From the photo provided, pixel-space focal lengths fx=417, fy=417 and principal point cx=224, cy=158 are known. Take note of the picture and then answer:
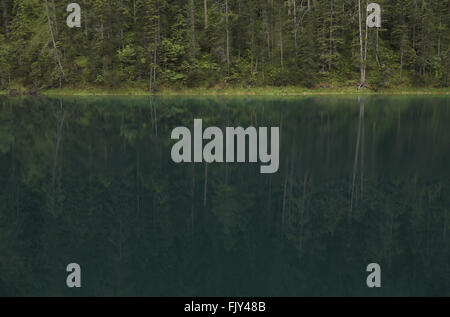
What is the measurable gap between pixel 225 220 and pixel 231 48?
52.1 m

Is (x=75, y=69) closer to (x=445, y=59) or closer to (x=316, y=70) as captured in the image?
(x=316, y=70)

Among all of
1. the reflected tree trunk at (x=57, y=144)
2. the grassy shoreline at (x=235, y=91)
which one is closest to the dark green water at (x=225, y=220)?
the reflected tree trunk at (x=57, y=144)

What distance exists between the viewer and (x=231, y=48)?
59.0 meters

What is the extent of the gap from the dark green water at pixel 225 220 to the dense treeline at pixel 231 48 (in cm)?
3683

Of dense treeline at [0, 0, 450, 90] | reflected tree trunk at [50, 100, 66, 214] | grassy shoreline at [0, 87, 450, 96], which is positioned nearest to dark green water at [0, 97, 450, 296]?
reflected tree trunk at [50, 100, 66, 214]

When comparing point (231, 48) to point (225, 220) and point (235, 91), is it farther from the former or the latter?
point (225, 220)

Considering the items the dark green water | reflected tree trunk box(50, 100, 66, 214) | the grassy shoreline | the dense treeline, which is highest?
the dense treeline

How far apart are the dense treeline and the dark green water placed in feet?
121

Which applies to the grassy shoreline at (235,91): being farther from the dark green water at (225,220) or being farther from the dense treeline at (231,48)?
the dark green water at (225,220)

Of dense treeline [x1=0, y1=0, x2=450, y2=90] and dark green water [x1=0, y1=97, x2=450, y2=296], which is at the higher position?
dense treeline [x1=0, y1=0, x2=450, y2=90]

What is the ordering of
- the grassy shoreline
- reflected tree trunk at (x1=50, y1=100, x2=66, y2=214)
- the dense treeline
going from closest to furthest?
reflected tree trunk at (x1=50, y1=100, x2=66, y2=214)
the grassy shoreline
the dense treeline

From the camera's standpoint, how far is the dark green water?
7090 millimetres

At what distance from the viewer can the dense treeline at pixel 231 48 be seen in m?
54.2

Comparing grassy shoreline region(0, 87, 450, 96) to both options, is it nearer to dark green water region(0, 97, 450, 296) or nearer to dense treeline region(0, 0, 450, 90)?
dense treeline region(0, 0, 450, 90)
